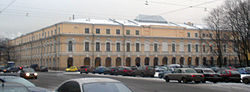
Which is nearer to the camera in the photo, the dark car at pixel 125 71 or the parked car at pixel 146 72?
the parked car at pixel 146 72

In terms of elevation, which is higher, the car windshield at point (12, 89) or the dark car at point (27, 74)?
the car windshield at point (12, 89)

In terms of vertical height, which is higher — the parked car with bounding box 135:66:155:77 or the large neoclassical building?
the large neoclassical building

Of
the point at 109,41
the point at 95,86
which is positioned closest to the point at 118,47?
the point at 109,41

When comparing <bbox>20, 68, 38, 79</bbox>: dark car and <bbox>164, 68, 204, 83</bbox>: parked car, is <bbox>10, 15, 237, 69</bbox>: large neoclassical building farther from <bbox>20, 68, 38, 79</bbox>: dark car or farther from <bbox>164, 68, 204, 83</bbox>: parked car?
<bbox>164, 68, 204, 83</bbox>: parked car

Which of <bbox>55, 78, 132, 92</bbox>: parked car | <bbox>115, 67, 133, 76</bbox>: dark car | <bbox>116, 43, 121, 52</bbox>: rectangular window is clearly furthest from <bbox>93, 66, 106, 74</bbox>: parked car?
<bbox>55, 78, 132, 92</bbox>: parked car

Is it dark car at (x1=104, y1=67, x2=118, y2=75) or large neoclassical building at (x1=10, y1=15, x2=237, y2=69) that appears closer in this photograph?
dark car at (x1=104, y1=67, x2=118, y2=75)

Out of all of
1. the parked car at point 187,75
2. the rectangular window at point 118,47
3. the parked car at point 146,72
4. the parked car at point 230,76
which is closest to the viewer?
the parked car at point 187,75

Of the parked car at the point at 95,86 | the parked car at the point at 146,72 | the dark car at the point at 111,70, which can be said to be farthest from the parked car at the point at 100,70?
the parked car at the point at 95,86

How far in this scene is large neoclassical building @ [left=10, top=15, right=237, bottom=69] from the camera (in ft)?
235

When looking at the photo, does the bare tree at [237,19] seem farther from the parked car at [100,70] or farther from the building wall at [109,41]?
the parked car at [100,70]

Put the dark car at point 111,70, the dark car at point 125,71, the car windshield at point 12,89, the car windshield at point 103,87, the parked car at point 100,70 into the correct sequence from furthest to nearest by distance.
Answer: the parked car at point 100,70 < the dark car at point 111,70 < the dark car at point 125,71 < the car windshield at point 103,87 < the car windshield at point 12,89

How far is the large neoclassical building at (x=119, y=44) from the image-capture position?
7169 centimetres

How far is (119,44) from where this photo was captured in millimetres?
76625

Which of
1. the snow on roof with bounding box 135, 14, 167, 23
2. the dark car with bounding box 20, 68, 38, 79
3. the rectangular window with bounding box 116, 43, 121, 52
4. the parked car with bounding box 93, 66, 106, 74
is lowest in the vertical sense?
the parked car with bounding box 93, 66, 106, 74
